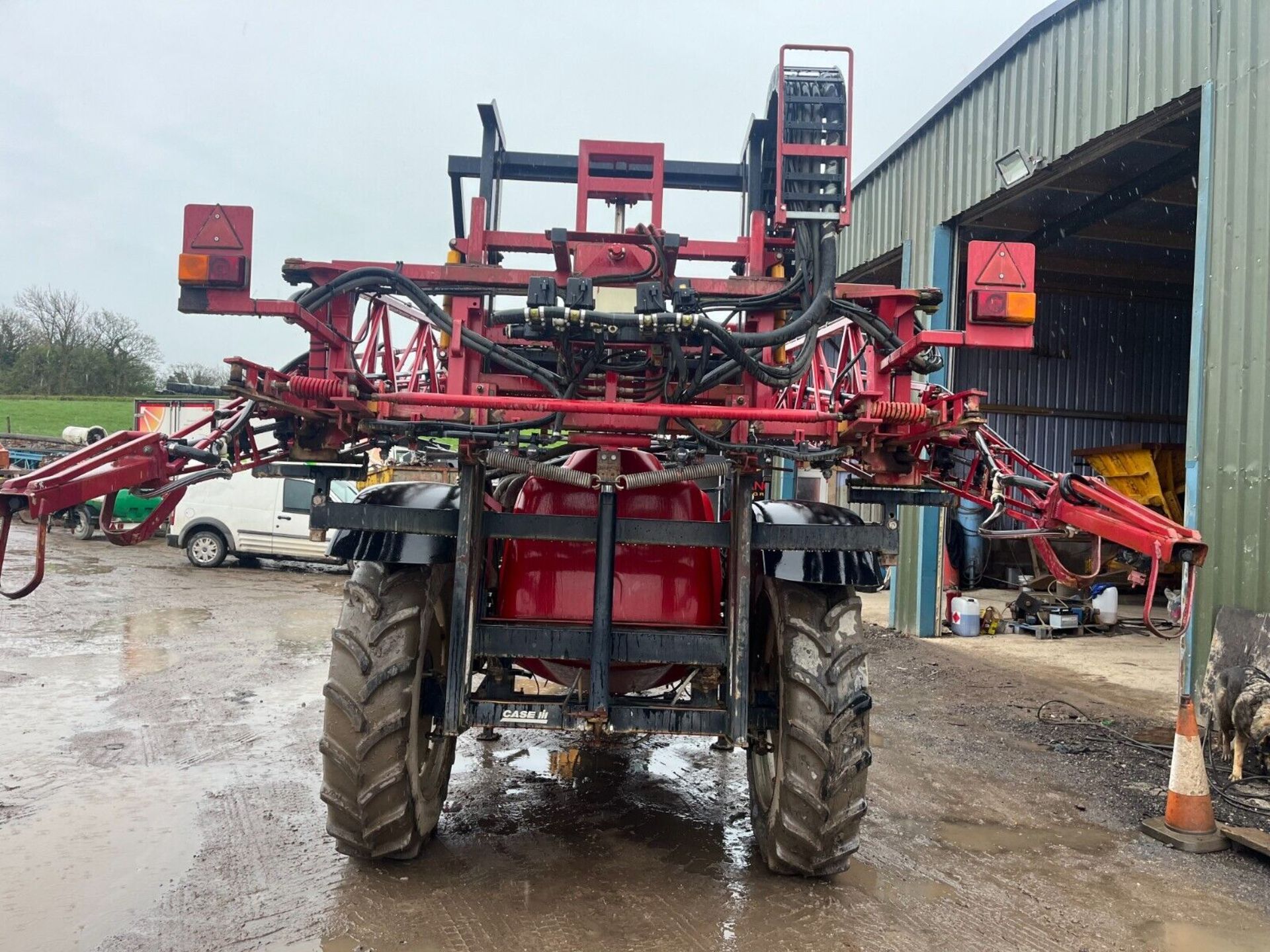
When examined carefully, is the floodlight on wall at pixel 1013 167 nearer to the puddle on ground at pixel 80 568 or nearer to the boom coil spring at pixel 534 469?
the boom coil spring at pixel 534 469

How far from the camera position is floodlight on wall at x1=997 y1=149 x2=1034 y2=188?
9.11 meters

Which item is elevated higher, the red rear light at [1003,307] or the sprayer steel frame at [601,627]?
the red rear light at [1003,307]

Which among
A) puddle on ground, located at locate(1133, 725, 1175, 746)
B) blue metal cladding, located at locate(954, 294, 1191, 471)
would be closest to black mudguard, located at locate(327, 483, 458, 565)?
puddle on ground, located at locate(1133, 725, 1175, 746)

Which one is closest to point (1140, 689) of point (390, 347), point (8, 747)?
point (390, 347)

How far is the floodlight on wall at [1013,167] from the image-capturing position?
9.11 m

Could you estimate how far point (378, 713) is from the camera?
3299mm

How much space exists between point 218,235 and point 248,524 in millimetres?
12815

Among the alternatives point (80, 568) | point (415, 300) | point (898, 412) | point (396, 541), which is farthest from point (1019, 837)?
point (80, 568)

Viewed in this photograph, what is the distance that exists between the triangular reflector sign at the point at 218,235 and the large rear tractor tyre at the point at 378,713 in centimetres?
138

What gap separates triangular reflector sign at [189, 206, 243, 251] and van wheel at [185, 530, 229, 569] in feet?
42.7

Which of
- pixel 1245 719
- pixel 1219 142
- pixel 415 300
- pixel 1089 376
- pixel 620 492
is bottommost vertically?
pixel 1245 719

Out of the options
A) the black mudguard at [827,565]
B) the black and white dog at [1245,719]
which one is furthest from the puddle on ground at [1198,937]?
the black and white dog at [1245,719]

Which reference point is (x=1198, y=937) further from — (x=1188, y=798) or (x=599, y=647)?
(x=599, y=647)

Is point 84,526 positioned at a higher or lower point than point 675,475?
lower
